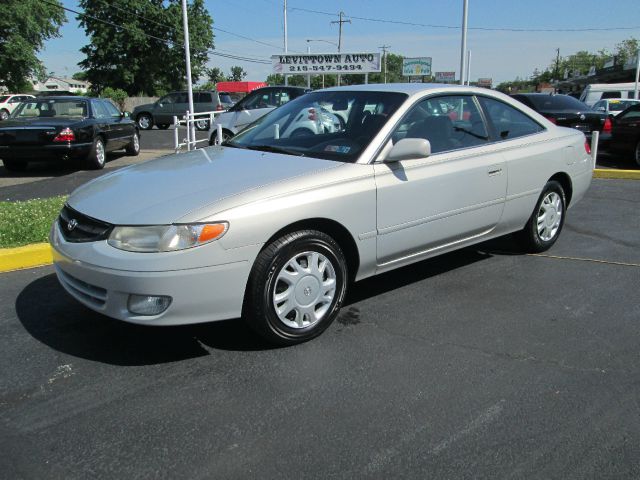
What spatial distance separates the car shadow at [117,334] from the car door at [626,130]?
9.20 metres

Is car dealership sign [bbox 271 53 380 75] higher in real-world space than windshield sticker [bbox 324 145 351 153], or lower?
higher

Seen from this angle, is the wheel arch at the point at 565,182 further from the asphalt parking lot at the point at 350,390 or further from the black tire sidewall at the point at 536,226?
the asphalt parking lot at the point at 350,390

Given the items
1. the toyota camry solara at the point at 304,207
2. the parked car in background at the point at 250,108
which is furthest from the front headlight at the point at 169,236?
the parked car in background at the point at 250,108

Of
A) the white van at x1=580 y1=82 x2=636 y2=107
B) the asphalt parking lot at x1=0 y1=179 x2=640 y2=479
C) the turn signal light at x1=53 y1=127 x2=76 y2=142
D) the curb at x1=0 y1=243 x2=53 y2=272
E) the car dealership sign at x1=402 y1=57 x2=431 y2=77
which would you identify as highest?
the car dealership sign at x1=402 y1=57 x2=431 y2=77

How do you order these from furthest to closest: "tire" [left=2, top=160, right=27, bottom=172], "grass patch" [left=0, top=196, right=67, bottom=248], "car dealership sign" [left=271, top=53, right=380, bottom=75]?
"car dealership sign" [left=271, top=53, right=380, bottom=75], "tire" [left=2, top=160, right=27, bottom=172], "grass patch" [left=0, top=196, right=67, bottom=248]

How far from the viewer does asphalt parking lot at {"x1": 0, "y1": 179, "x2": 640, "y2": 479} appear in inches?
96.3

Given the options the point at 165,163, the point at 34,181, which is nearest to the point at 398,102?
the point at 165,163

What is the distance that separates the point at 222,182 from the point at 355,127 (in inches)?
46.5

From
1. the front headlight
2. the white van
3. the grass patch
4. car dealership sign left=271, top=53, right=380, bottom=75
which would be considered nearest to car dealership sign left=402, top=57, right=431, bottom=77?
car dealership sign left=271, top=53, right=380, bottom=75

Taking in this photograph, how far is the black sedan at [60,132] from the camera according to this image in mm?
10445

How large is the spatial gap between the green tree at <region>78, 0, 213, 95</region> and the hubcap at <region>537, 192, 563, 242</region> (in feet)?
165

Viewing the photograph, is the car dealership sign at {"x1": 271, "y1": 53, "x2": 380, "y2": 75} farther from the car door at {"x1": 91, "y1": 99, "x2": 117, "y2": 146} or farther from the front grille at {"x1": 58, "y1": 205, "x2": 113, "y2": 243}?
the front grille at {"x1": 58, "y1": 205, "x2": 113, "y2": 243}

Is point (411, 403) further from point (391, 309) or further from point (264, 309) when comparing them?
point (391, 309)

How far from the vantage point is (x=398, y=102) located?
163 inches
